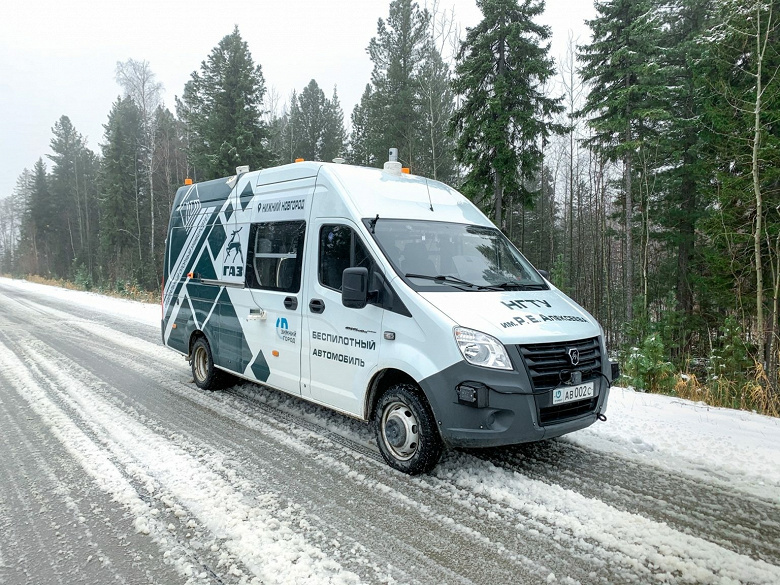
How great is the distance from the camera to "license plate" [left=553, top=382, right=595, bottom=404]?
3588mm

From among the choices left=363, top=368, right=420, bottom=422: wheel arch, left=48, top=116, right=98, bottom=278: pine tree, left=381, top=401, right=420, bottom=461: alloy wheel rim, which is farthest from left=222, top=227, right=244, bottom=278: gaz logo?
left=48, top=116, right=98, bottom=278: pine tree

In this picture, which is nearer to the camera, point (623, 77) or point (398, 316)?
point (398, 316)

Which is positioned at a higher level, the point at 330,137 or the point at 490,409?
the point at 330,137

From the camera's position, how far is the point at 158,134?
3691 centimetres

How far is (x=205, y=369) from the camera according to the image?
670 cm

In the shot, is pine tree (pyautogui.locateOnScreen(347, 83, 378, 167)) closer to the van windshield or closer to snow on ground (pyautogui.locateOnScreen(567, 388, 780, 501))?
the van windshield

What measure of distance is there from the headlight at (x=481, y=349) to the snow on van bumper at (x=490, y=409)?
5cm

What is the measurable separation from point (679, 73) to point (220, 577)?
2359 centimetres

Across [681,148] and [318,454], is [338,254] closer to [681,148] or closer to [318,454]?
[318,454]

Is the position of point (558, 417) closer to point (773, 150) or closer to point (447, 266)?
point (447, 266)

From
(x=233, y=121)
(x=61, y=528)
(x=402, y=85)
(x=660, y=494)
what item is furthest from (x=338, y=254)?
(x=233, y=121)

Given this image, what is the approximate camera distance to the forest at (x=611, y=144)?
42.6 ft

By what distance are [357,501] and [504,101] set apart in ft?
57.5

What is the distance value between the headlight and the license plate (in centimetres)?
49
